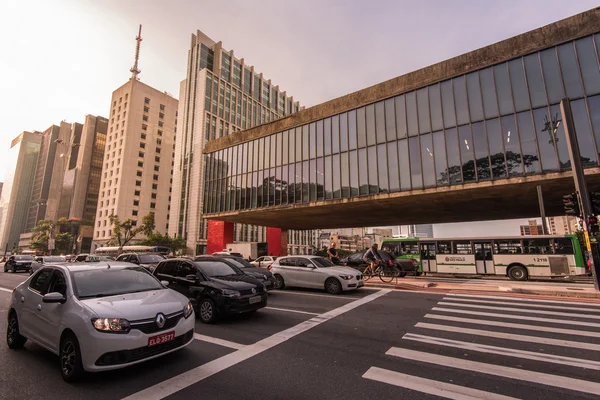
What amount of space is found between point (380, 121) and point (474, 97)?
6930mm

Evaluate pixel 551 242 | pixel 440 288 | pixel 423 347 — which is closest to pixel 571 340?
pixel 423 347

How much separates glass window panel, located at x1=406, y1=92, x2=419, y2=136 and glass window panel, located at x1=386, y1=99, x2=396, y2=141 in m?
1.20

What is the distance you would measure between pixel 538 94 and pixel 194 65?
84.3 m

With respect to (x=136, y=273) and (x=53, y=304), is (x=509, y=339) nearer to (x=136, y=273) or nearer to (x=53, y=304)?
(x=136, y=273)

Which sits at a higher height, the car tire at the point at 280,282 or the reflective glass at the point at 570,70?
the reflective glass at the point at 570,70

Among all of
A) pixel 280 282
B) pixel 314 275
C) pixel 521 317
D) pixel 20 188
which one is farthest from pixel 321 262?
pixel 20 188

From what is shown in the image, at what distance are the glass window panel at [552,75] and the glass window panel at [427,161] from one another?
7407 millimetres

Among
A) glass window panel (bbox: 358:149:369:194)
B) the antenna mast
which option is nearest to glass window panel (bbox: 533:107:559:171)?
glass window panel (bbox: 358:149:369:194)

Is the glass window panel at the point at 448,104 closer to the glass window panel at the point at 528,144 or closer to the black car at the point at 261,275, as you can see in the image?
the glass window panel at the point at 528,144

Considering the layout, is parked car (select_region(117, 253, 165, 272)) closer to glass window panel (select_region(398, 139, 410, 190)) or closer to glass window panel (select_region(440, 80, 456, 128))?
glass window panel (select_region(398, 139, 410, 190))

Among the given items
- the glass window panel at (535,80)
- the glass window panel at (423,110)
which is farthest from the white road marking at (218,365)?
the glass window panel at (535,80)

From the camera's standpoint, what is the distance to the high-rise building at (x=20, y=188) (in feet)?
438

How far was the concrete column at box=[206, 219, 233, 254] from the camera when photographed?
36.9 m

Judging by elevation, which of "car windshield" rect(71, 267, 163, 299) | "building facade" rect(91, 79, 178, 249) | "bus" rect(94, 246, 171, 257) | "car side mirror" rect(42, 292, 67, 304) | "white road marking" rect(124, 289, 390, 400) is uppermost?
"building facade" rect(91, 79, 178, 249)
